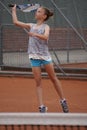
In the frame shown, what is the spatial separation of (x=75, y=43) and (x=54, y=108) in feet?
24.4

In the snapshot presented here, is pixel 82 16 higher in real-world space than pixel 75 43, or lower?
higher

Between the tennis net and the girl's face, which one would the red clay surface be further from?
the tennis net

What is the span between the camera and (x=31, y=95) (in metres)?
8.59

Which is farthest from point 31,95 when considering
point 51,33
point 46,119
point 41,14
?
point 51,33

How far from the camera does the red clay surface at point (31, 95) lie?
7344 millimetres

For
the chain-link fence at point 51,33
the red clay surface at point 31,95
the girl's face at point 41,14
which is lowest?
the red clay surface at point 31,95

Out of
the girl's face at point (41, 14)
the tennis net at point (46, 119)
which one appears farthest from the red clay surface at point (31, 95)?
the tennis net at point (46, 119)

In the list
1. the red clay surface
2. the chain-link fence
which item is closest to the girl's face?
the red clay surface

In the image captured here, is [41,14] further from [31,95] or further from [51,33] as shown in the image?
[51,33]

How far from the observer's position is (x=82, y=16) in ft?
46.2

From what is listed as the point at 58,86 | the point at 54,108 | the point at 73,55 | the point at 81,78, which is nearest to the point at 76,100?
the point at 54,108

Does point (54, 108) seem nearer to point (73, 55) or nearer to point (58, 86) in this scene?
point (58, 86)

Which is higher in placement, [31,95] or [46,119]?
[46,119]

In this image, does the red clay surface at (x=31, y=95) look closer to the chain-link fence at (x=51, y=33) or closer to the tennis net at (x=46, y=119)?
the chain-link fence at (x=51, y=33)
